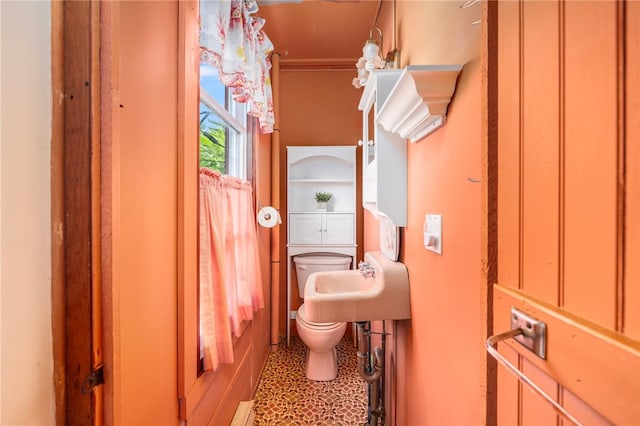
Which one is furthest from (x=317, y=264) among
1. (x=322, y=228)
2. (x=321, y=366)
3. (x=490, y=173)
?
(x=490, y=173)

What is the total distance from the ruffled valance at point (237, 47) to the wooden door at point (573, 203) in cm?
107

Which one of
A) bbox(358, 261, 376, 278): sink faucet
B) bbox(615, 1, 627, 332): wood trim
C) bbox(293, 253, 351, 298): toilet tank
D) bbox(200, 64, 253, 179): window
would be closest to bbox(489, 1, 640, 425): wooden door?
bbox(615, 1, 627, 332): wood trim

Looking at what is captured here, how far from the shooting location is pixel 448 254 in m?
0.90

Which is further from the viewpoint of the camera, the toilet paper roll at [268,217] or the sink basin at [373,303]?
the toilet paper roll at [268,217]

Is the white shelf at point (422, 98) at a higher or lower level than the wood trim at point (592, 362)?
higher

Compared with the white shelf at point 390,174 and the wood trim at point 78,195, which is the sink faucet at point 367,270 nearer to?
the white shelf at point 390,174

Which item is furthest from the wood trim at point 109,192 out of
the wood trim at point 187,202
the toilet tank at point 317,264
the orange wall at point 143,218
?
the toilet tank at point 317,264

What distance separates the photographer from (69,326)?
0.53 m

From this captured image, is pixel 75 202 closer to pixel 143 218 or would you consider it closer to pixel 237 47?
pixel 143 218

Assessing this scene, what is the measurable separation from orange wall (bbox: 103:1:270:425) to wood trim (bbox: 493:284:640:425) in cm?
80

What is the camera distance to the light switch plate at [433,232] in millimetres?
955

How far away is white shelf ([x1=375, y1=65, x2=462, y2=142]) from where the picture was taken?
81cm

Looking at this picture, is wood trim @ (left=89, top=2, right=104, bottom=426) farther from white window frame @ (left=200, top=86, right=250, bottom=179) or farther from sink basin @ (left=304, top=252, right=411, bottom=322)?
white window frame @ (left=200, top=86, right=250, bottom=179)

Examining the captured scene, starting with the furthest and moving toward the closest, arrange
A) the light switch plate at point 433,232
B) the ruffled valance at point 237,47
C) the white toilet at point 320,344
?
the white toilet at point 320,344, the ruffled valance at point 237,47, the light switch plate at point 433,232
